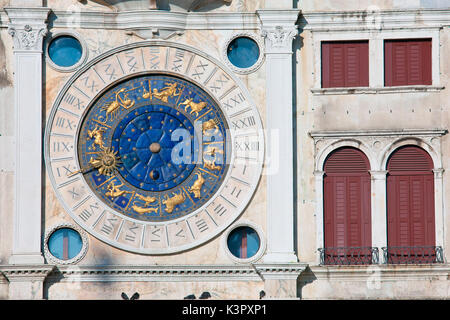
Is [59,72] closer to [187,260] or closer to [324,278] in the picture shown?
[187,260]

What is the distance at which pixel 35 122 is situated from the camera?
3575 centimetres

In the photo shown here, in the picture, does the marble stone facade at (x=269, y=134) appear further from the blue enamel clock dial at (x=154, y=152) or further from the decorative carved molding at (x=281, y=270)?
the blue enamel clock dial at (x=154, y=152)

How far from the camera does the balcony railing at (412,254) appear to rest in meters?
35.5

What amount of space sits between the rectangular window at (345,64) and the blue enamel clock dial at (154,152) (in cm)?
251

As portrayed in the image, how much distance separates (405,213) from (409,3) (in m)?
4.50

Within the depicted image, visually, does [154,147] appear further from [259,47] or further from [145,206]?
[259,47]

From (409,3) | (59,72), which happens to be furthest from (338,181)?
(59,72)

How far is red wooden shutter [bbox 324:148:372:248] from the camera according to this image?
35.8m

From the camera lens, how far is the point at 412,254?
117 ft

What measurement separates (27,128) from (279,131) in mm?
5333

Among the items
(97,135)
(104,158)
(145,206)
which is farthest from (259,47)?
(145,206)

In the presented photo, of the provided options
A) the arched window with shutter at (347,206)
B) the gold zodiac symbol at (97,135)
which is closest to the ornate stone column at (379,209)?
the arched window with shutter at (347,206)

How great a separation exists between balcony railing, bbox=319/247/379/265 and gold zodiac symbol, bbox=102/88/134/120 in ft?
16.9
